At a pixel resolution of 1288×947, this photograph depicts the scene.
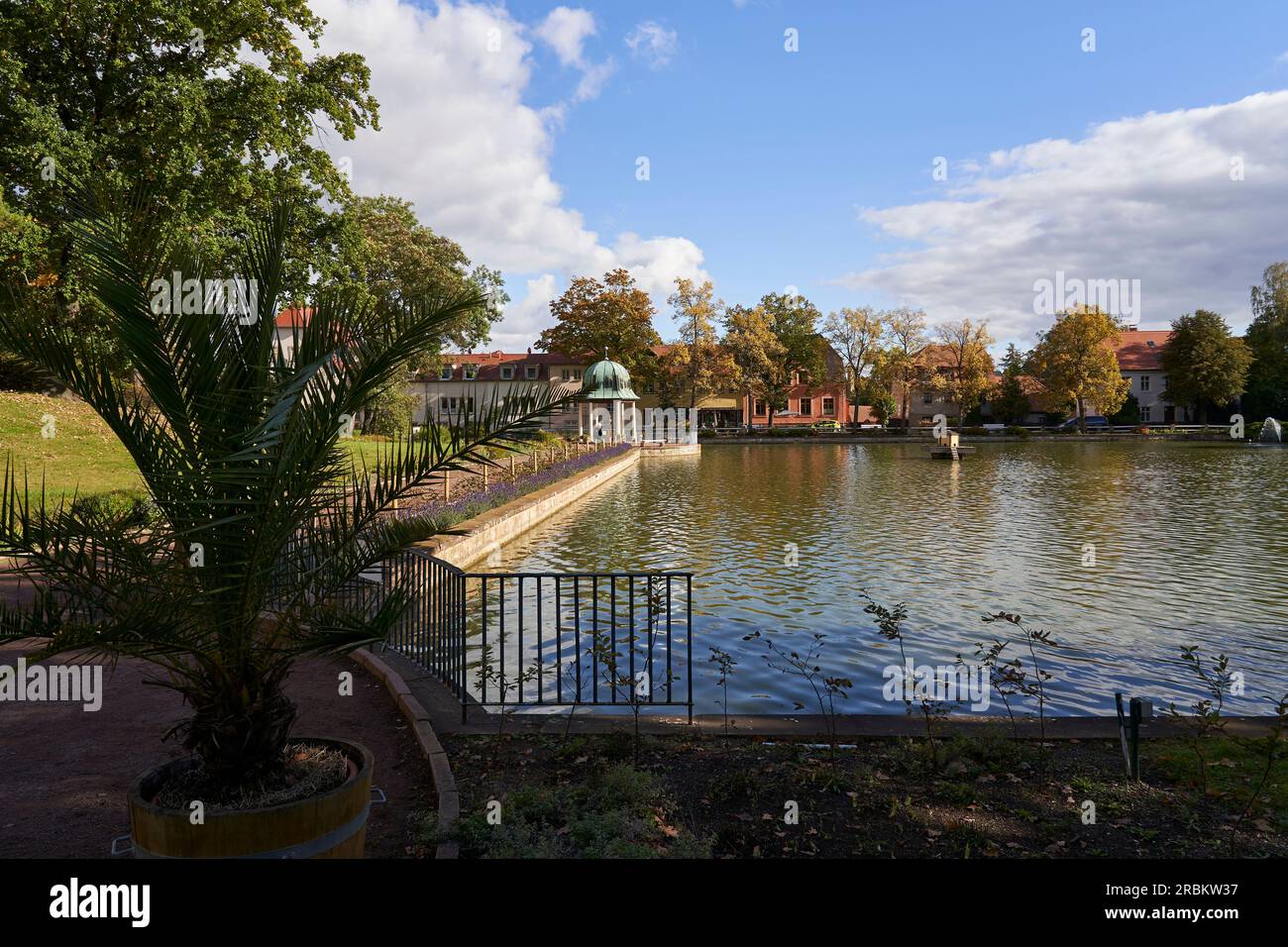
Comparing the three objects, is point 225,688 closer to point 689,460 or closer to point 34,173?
point 34,173

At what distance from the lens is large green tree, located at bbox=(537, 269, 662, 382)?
59469 mm

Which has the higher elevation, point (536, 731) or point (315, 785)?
point (315, 785)

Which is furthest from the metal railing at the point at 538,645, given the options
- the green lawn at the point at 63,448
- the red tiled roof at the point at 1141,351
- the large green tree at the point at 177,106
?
the red tiled roof at the point at 1141,351

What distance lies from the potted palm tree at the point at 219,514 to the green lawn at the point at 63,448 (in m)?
12.2

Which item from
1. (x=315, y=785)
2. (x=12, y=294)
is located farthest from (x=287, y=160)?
(x=315, y=785)

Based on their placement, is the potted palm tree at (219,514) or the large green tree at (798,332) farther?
the large green tree at (798,332)

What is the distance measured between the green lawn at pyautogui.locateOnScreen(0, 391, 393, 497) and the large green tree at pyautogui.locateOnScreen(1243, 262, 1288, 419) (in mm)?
68976

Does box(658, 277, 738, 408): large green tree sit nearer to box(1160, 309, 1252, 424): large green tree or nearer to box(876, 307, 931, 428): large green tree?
box(876, 307, 931, 428): large green tree

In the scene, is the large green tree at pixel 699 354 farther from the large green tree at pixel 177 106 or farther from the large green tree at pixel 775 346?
the large green tree at pixel 177 106

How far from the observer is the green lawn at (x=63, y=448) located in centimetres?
1659

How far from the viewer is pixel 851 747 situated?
5.29 m

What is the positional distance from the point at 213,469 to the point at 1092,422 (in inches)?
3051
